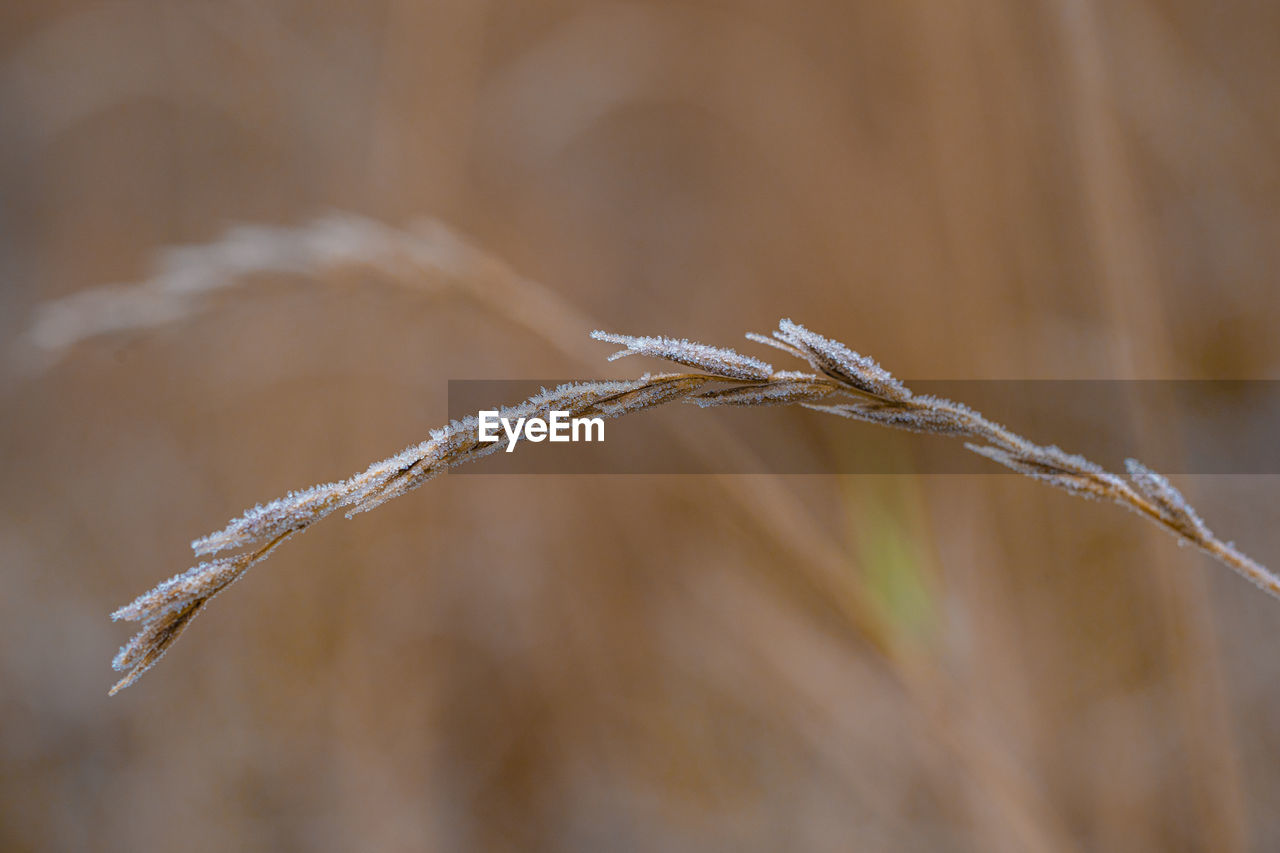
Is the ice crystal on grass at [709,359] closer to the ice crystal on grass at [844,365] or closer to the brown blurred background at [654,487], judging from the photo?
the ice crystal on grass at [844,365]

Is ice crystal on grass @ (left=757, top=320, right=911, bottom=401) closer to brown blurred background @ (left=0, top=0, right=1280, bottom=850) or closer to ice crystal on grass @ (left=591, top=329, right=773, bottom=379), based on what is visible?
ice crystal on grass @ (left=591, top=329, right=773, bottom=379)

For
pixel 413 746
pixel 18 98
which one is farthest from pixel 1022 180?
pixel 18 98

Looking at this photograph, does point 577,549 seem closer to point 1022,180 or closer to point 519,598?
point 519,598

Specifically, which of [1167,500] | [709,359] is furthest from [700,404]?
[1167,500]
